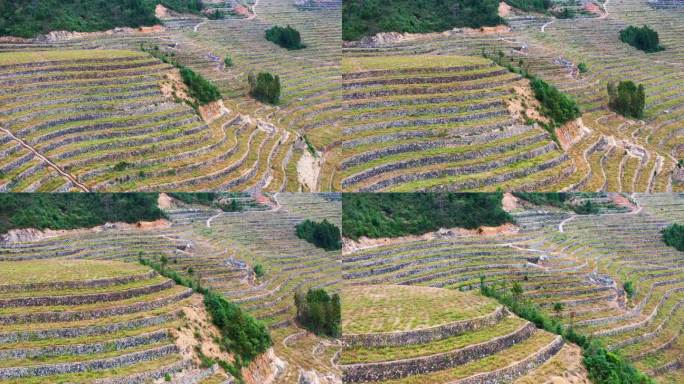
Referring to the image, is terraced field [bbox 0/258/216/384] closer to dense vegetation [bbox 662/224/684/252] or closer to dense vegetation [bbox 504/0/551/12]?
dense vegetation [bbox 504/0/551/12]

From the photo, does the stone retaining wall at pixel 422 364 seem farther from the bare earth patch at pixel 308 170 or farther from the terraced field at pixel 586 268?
the bare earth patch at pixel 308 170

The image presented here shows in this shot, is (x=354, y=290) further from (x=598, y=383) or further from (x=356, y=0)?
(x=356, y=0)

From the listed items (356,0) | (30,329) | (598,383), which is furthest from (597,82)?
(30,329)

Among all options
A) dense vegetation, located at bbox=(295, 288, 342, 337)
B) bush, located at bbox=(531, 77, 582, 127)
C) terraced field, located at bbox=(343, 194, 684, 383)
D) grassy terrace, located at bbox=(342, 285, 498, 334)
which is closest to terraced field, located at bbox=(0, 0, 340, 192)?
dense vegetation, located at bbox=(295, 288, 342, 337)

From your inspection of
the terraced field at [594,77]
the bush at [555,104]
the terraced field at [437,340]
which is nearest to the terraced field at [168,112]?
the terraced field at [594,77]

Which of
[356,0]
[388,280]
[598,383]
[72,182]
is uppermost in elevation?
[356,0]

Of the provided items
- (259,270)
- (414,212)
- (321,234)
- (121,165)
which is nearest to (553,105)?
(414,212)
